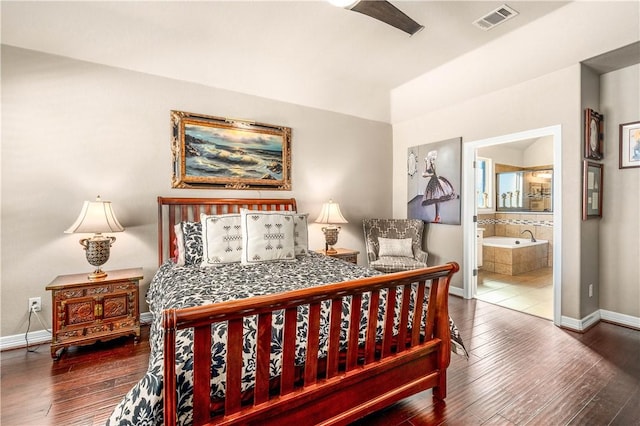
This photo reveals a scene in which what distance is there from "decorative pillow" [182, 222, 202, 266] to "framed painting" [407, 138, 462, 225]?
10.4 feet

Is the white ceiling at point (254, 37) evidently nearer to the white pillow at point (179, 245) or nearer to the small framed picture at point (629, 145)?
the small framed picture at point (629, 145)

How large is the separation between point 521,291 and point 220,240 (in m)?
4.11

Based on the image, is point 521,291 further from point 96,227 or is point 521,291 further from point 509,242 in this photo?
point 96,227

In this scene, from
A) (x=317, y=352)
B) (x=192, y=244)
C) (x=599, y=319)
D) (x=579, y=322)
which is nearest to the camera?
(x=317, y=352)

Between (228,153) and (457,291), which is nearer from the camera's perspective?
(228,153)

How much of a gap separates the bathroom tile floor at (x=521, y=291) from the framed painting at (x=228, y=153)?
10.2 feet

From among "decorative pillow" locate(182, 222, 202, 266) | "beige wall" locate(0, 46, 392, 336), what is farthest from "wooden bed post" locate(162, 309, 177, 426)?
"beige wall" locate(0, 46, 392, 336)

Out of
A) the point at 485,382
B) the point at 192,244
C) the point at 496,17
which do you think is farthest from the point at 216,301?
the point at 496,17

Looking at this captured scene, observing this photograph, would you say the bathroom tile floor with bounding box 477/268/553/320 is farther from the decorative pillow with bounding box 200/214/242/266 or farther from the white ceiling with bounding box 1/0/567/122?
the decorative pillow with bounding box 200/214/242/266

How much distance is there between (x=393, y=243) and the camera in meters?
4.17

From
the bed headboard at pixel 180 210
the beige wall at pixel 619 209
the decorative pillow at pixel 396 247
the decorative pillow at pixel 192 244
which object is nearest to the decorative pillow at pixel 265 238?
the decorative pillow at pixel 192 244

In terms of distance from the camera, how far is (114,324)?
2.58m

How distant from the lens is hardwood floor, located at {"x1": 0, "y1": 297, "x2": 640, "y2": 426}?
1725mm

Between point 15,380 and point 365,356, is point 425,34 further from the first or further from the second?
point 15,380
